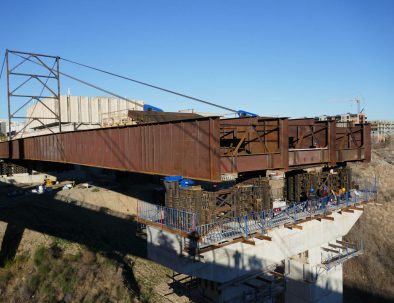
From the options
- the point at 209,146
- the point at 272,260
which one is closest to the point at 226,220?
the point at 272,260

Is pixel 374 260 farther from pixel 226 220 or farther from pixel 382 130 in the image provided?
pixel 382 130

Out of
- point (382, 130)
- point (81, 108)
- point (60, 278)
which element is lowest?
point (60, 278)

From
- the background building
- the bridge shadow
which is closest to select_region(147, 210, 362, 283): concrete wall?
the bridge shadow

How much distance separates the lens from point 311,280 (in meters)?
21.8

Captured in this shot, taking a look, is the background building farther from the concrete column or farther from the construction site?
the concrete column

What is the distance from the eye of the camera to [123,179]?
41531 mm

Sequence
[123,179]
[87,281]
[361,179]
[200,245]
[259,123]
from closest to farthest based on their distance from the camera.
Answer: [200,245] < [259,123] < [87,281] < [123,179] < [361,179]

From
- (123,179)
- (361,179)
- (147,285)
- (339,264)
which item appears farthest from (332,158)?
(361,179)

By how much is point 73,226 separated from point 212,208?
52.6 ft

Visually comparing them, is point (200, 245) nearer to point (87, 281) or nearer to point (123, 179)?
point (87, 281)

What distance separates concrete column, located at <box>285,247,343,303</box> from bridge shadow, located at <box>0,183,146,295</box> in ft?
35.6

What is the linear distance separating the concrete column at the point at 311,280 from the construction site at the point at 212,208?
0.25ft

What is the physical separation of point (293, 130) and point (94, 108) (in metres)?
42.6

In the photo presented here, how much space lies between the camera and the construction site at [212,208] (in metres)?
15.1
